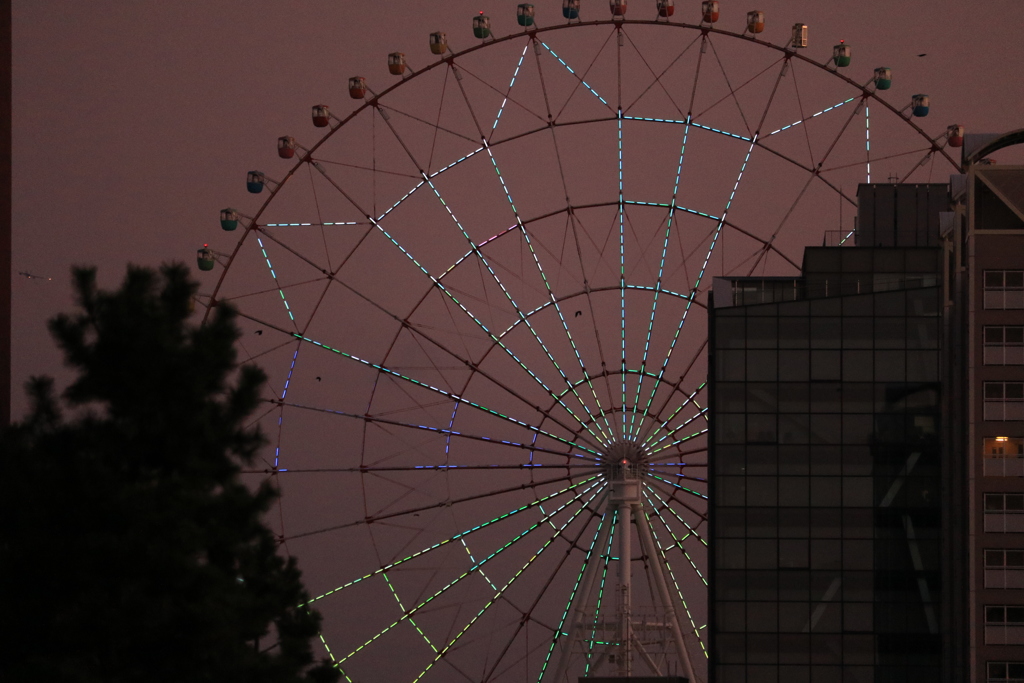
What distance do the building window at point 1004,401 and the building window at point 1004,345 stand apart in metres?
0.80

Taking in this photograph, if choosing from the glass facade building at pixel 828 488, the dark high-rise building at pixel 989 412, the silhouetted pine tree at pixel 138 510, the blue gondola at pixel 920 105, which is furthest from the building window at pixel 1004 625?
the silhouetted pine tree at pixel 138 510

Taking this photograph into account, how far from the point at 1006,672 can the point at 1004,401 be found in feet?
32.2

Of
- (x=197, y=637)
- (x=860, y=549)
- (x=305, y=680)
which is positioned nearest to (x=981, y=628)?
(x=860, y=549)

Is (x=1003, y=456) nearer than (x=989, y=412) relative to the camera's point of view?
Yes

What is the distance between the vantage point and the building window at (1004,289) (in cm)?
7388

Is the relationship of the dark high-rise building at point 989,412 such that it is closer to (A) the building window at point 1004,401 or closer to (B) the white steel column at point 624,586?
(A) the building window at point 1004,401

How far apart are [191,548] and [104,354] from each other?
6.03 metres

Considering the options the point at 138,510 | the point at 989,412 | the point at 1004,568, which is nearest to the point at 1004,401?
the point at 989,412

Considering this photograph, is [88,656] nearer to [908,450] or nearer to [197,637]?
[197,637]

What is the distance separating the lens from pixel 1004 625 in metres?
71.5

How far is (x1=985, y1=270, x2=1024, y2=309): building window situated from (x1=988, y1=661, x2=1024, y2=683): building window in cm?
1288

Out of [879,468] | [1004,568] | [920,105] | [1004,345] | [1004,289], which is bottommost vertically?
[1004,568]

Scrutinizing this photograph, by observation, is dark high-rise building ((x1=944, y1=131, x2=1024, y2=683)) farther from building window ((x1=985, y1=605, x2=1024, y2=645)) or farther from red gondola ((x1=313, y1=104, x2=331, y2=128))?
red gondola ((x1=313, y1=104, x2=331, y2=128))

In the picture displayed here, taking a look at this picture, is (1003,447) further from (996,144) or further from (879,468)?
(996,144)
